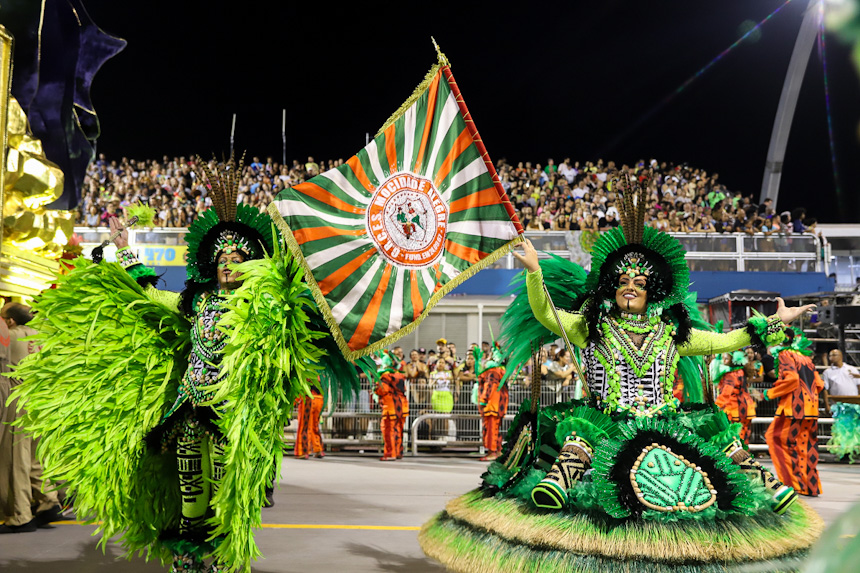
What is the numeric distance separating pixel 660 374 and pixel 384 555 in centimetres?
214

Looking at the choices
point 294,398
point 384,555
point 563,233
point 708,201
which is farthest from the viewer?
point 708,201

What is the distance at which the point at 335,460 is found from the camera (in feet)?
38.1

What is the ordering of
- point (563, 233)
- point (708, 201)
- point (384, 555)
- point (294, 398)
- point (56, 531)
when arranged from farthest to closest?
point (708, 201)
point (563, 233)
point (56, 531)
point (384, 555)
point (294, 398)

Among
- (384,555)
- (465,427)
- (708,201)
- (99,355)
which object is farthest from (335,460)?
(708,201)

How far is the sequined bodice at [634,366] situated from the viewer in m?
4.15

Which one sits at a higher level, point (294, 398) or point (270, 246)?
point (270, 246)

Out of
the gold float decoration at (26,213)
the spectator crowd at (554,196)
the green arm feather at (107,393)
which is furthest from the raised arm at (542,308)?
the spectator crowd at (554,196)

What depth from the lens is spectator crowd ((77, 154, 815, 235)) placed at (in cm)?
1777

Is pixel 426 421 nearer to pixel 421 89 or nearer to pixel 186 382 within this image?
pixel 186 382

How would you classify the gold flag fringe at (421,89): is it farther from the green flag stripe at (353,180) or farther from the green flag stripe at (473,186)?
the green flag stripe at (473,186)

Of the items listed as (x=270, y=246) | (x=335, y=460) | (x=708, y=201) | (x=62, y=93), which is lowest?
(x=335, y=460)

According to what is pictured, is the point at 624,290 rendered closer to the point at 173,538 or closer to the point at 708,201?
the point at 173,538

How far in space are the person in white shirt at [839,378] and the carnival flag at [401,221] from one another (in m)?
10.3

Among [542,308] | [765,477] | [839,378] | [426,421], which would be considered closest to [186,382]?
[542,308]
